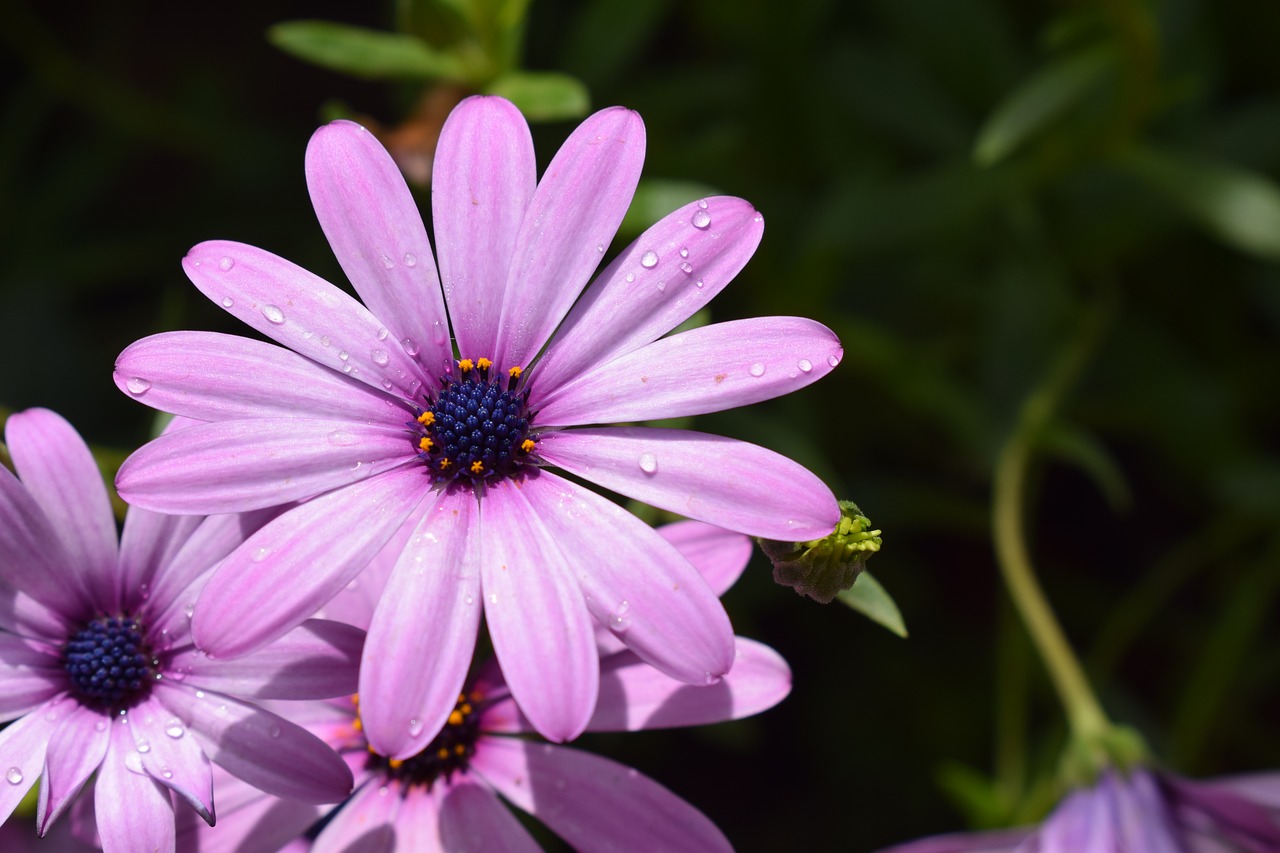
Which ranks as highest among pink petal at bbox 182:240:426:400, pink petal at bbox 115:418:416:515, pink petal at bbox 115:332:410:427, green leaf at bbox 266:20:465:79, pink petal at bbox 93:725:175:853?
green leaf at bbox 266:20:465:79

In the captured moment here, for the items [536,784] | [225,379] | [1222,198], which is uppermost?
[1222,198]

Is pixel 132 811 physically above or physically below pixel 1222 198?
below

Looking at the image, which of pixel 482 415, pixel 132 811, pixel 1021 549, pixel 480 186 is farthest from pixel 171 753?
pixel 1021 549

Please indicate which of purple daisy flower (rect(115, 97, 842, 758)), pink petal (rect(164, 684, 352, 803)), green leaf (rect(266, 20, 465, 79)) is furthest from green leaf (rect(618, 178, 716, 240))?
pink petal (rect(164, 684, 352, 803))

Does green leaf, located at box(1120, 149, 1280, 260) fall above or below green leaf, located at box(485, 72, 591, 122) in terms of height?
below

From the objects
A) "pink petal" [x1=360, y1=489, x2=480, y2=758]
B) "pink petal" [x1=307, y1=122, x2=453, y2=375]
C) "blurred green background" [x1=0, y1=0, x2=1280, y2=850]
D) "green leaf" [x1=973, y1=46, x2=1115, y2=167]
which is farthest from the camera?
"blurred green background" [x1=0, y1=0, x2=1280, y2=850]

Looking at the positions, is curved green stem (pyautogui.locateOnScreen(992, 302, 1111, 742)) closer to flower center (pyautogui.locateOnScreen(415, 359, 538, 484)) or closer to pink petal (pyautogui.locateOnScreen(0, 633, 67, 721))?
flower center (pyautogui.locateOnScreen(415, 359, 538, 484))

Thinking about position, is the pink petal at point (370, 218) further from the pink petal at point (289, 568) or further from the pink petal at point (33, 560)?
the pink petal at point (33, 560)

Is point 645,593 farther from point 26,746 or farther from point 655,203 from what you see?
point 655,203
